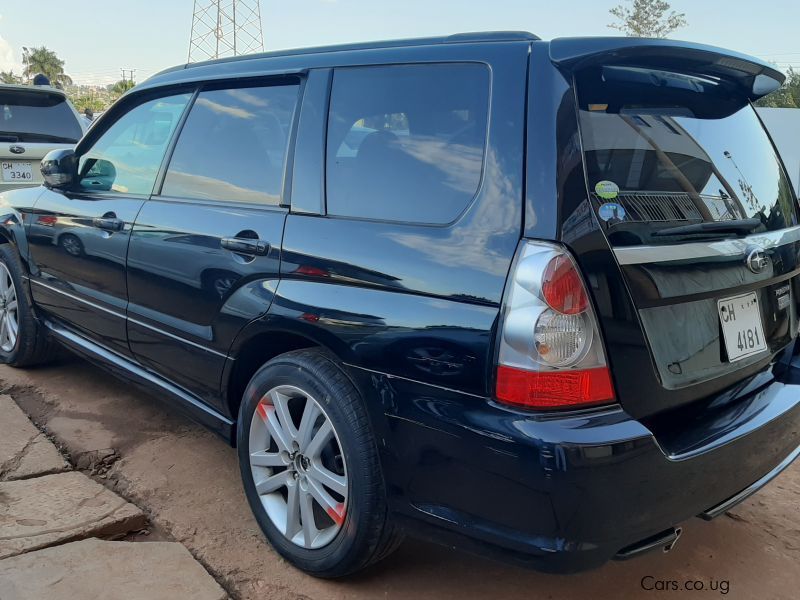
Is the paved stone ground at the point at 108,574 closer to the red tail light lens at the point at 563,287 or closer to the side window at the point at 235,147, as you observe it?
the side window at the point at 235,147

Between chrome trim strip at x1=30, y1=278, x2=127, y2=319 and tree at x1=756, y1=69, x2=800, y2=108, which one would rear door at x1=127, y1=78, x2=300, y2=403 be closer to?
chrome trim strip at x1=30, y1=278, x2=127, y2=319

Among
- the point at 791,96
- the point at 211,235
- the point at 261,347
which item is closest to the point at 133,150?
the point at 211,235

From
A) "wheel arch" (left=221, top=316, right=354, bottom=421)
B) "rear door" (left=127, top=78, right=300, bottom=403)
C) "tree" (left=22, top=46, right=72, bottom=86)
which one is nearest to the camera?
Answer: "wheel arch" (left=221, top=316, right=354, bottom=421)

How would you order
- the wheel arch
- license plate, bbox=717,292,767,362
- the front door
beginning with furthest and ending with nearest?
1. the front door
2. the wheel arch
3. license plate, bbox=717,292,767,362

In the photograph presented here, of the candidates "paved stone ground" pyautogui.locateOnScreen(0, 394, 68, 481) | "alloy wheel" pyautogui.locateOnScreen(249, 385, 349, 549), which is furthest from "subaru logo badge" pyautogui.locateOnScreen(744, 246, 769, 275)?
"paved stone ground" pyautogui.locateOnScreen(0, 394, 68, 481)

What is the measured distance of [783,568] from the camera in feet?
8.28

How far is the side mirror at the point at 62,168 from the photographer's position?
3.65 m

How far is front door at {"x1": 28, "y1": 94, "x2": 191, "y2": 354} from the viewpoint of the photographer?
3.18 m

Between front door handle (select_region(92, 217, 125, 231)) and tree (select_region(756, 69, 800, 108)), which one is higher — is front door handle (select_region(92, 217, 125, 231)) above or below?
below

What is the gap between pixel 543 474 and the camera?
1720 millimetres

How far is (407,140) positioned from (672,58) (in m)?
0.80

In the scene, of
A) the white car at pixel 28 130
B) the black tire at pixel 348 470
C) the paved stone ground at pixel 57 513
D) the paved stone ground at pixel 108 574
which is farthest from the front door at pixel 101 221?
the white car at pixel 28 130

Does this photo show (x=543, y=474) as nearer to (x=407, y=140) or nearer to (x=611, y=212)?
(x=611, y=212)

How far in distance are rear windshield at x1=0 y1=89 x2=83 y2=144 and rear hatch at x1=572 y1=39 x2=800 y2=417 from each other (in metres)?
6.57
